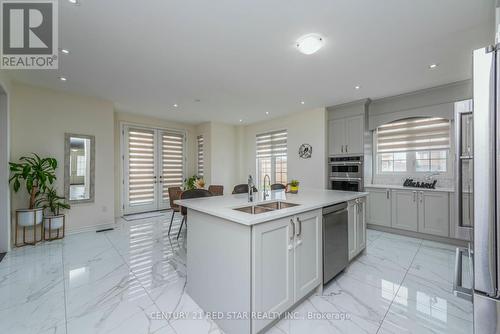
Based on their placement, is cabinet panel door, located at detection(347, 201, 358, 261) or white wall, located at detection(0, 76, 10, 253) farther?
white wall, located at detection(0, 76, 10, 253)

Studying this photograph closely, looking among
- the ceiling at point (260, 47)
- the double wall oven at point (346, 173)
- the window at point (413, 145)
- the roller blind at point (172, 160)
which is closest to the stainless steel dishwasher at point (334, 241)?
the ceiling at point (260, 47)

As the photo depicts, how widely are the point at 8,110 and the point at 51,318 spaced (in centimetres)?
334

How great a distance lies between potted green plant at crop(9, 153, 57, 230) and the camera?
3264 millimetres

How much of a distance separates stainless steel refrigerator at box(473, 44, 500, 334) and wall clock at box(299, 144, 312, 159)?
4.53 meters

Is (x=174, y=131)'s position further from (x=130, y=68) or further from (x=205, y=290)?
(x=205, y=290)

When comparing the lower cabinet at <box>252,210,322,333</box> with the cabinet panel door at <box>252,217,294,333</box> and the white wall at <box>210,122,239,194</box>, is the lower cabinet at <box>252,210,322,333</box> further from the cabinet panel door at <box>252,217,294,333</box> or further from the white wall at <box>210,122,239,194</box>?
the white wall at <box>210,122,239,194</box>

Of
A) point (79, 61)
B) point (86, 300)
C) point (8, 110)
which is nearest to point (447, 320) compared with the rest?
point (86, 300)

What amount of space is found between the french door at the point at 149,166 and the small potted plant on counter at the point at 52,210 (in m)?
1.85

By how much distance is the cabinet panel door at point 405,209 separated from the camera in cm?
382

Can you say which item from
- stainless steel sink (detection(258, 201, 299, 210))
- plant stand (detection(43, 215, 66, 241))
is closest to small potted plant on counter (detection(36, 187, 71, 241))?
plant stand (detection(43, 215, 66, 241))

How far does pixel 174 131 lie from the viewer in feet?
21.6

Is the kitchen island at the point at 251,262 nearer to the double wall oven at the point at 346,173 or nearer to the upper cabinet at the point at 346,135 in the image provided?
the double wall oven at the point at 346,173

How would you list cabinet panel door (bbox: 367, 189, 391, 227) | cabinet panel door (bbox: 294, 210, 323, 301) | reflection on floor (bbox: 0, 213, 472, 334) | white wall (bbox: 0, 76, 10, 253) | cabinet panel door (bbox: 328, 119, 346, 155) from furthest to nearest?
cabinet panel door (bbox: 328, 119, 346, 155) < cabinet panel door (bbox: 367, 189, 391, 227) < white wall (bbox: 0, 76, 10, 253) < cabinet panel door (bbox: 294, 210, 323, 301) < reflection on floor (bbox: 0, 213, 472, 334)

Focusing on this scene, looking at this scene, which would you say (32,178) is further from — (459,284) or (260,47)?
(459,284)
